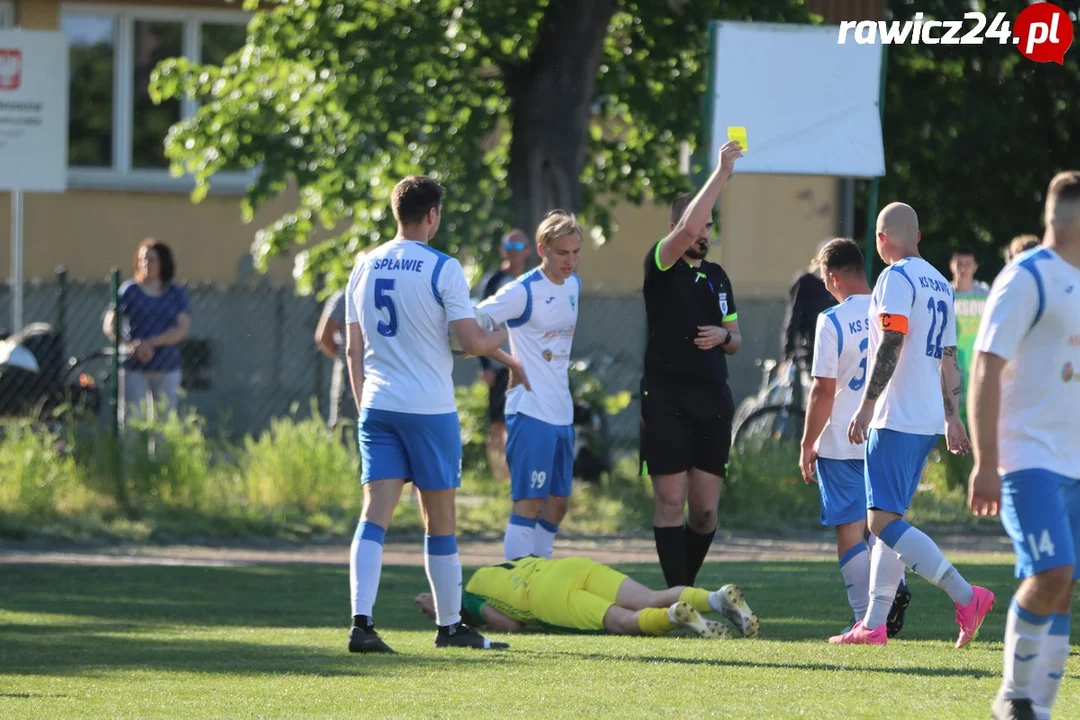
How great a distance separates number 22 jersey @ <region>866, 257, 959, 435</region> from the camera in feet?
24.5

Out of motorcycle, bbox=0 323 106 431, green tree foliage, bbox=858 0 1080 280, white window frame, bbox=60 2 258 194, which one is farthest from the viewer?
green tree foliage, bbox=858 0 1080 280

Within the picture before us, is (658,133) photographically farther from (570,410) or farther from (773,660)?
(773,660)

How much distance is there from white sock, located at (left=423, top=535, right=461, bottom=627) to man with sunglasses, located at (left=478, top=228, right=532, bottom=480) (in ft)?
19.2

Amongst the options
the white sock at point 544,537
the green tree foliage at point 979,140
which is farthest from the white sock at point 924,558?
the green tree foliage at point 979,140

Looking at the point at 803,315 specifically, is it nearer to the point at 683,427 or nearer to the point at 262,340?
the point at 683,427

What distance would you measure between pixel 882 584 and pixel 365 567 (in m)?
2.31

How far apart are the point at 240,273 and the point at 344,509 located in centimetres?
992

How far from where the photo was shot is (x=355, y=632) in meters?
7.58

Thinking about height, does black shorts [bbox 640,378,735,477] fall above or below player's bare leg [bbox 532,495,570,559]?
above

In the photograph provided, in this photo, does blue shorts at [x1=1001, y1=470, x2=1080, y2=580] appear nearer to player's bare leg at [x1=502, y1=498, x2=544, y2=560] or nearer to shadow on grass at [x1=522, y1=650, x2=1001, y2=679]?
shadow on grass at [x1=522, y1=650, x2=1001, y2=679]

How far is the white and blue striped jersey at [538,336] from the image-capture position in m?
9.38

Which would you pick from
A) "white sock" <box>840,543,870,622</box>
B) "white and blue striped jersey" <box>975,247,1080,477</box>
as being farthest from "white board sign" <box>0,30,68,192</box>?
"white and blue striped jersey" <box>975,247,1080,477</box>

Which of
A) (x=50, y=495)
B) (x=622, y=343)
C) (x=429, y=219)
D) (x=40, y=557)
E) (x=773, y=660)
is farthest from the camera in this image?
(x=622, y=343)

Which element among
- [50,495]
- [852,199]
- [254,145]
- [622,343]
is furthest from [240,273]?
[50,495]
